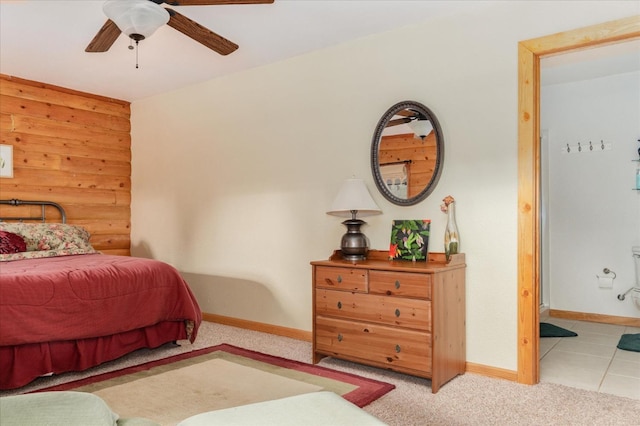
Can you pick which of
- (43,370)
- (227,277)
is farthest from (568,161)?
(43,370)

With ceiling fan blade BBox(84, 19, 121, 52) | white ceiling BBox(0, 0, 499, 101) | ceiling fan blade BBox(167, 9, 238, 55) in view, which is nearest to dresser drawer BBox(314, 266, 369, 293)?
ceiling fan blade BBox(167, 9, 238, 55)

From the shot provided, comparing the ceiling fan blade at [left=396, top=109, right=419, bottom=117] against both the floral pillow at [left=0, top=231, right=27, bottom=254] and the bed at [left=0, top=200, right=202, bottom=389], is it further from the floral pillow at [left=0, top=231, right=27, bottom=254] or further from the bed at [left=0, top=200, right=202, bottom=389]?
the floral pillow at [left=0, top=231, right=27, bottom=254]

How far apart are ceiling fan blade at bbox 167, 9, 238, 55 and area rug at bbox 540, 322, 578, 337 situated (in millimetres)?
3497

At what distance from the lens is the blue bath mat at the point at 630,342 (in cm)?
365

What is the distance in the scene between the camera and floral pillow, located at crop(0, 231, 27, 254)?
389 cm

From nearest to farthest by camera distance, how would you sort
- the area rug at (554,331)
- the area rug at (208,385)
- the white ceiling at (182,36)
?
the area rug at (208,385)
the white ceiling at (182,36)
the area rug at (554,331)

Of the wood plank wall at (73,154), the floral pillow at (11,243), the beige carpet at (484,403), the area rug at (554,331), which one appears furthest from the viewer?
the wood plank wall at (73,154)

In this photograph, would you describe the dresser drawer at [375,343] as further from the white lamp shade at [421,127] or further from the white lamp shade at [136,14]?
the white lamp shade at [136,14]

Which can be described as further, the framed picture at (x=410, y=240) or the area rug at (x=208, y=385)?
the framed picture at (x=410, y=240)

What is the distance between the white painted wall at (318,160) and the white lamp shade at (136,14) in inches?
65.6

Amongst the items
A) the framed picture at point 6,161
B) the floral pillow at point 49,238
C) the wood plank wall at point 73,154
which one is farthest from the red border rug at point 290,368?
the framed picture at point 6,161

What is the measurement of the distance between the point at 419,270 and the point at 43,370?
7.81ft

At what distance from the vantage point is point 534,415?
2426mm

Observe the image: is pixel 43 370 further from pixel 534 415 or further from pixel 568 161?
pixel 568 161
